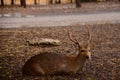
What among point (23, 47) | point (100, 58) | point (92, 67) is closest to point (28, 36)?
point (23, 47)

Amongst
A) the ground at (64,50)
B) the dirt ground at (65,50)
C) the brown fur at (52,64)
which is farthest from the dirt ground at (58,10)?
the brown fur at (52,64)

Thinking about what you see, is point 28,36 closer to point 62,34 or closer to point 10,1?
point 62,34

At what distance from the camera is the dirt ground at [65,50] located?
33.2 feet

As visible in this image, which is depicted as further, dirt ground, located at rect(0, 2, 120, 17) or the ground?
dirt ground, located at rect(0, 2, 120, 17)

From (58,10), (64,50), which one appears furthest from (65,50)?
(58,10)

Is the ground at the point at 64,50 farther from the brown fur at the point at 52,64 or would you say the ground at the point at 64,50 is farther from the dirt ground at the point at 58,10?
the dirt ground at the point at 58,10

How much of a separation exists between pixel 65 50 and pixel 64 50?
0.12 ft

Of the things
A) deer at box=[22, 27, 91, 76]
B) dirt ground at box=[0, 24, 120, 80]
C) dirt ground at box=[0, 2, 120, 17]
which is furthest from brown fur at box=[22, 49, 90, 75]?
dirt ground at box=[0, 2, 120, 17]

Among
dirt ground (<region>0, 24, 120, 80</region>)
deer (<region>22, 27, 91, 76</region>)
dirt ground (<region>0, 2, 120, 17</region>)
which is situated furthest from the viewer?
dirt ground (<region>0, 2, 120, 17</region>)

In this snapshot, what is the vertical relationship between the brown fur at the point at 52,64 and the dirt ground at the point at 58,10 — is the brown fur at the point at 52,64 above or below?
above

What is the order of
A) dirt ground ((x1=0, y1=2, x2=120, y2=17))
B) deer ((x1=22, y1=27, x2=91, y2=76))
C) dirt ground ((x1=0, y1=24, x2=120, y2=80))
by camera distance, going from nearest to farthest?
1. deer ((x1=22, y1=27, x2=91, y2=76))
2. dirt ground ((x1=0, y1=24, x2=120, y2=80))
3. dirt ground ((x1=0, y1=2, x2=120, y2=17))

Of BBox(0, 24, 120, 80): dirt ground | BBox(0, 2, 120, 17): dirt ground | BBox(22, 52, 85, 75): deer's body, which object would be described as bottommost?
BBox(0, 2, 120, 17): dirt ground

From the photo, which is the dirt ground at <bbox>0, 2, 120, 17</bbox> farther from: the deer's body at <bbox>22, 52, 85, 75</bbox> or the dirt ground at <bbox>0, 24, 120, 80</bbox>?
the deer's body at <bbox>22, 52, 85, 75</bbox>

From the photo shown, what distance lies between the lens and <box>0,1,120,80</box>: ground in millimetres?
10125
